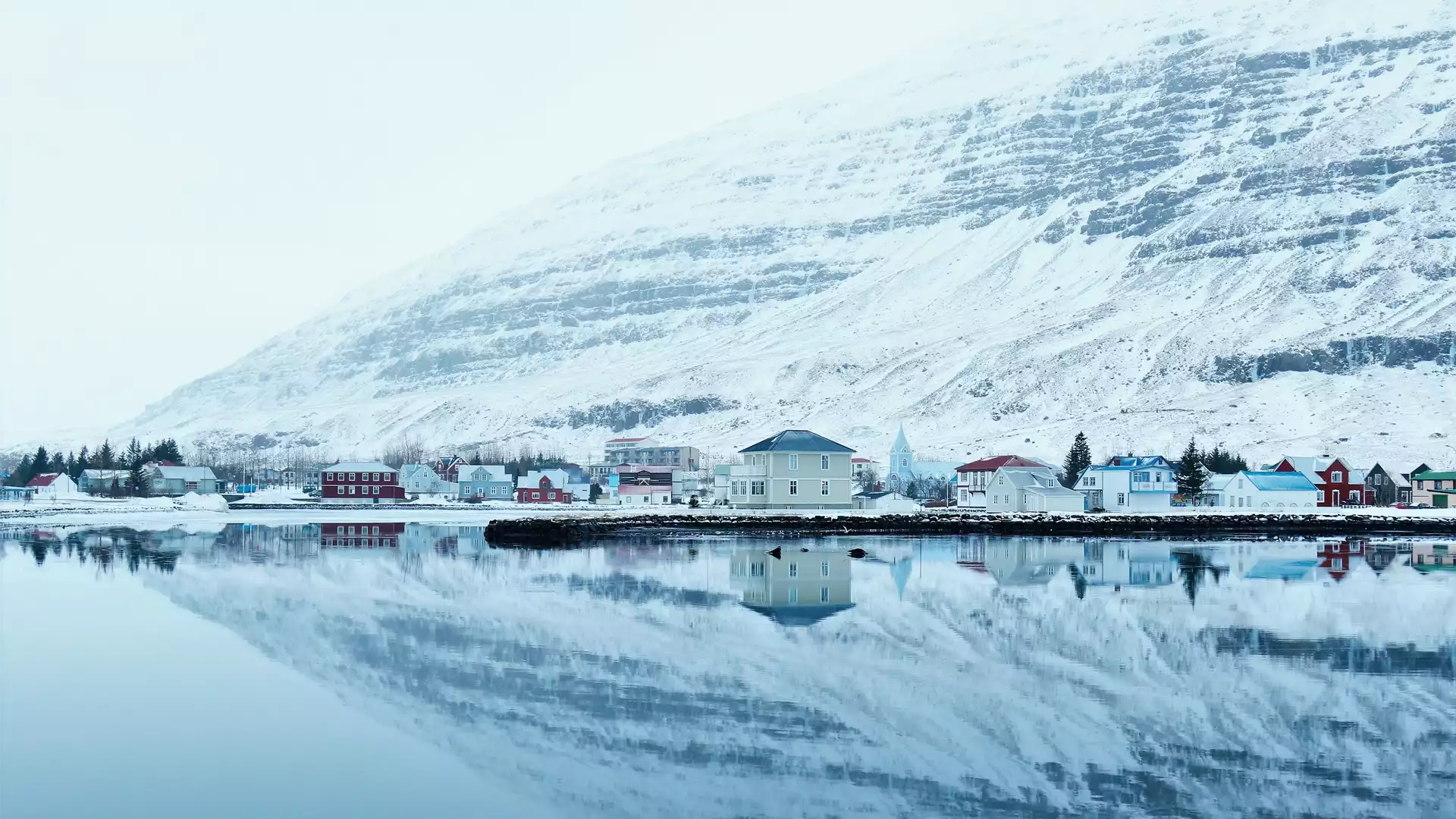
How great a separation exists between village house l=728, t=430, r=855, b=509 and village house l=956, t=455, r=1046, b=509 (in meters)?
15.0

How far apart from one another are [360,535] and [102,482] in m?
76.8

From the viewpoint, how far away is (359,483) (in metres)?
128

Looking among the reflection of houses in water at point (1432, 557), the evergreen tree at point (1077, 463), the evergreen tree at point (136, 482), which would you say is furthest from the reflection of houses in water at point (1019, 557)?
the evergreen tree at point (136, 482)

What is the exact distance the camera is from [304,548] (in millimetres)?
56969

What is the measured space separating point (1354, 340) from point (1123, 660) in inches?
7166

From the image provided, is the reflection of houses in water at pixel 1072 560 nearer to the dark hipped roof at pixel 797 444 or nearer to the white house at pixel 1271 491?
the dark hipped roof at pixel 797 444

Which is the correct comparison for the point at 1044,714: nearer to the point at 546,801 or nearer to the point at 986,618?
the point at 546,801

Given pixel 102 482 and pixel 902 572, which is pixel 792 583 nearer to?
pixel 902 572

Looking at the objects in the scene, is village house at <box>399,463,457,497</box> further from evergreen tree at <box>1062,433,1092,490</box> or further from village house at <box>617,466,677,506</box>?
evergreen tree at <box>1062,433,1092,490</box>

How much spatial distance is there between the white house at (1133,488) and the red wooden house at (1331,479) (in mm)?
11879

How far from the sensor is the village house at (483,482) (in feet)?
447

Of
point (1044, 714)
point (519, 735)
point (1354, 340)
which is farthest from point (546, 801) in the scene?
point (1354, 340)

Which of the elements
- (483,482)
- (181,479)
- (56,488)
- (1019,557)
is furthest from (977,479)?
(181,479)

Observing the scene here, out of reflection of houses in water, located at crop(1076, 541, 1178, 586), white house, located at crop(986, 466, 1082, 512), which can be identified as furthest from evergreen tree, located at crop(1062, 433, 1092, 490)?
reflection of houses in water, located at crop(1076, 541, 1178, 586)
